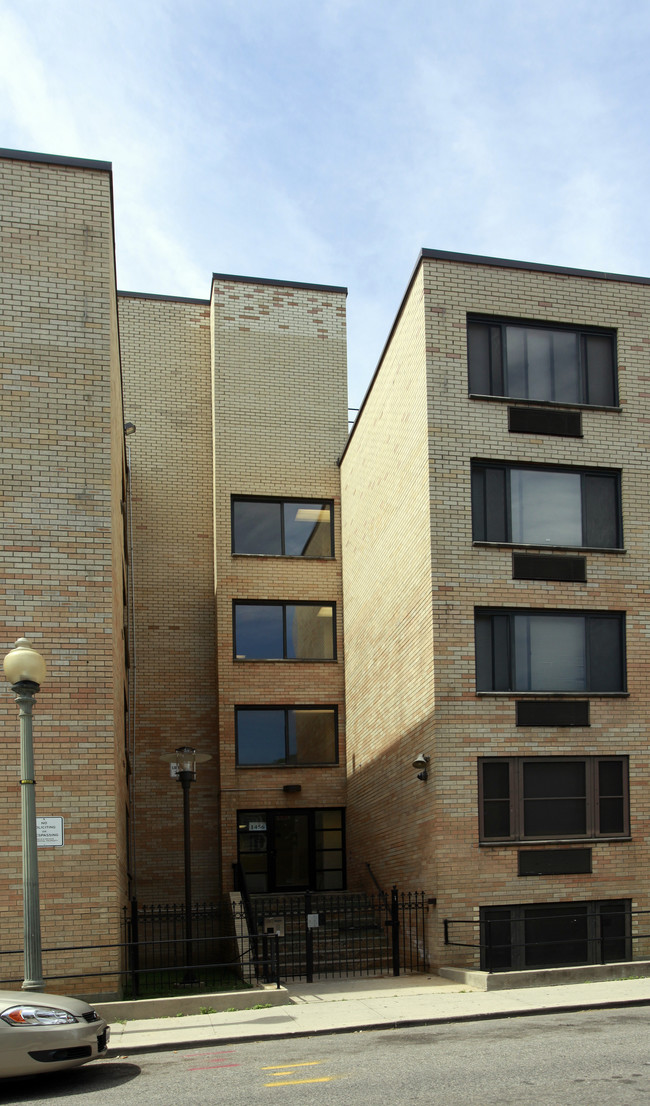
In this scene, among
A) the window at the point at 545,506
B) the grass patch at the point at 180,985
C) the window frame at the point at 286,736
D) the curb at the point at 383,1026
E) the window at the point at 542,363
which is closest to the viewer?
the curb at the point at 383,1026

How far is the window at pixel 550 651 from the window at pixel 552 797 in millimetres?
1210

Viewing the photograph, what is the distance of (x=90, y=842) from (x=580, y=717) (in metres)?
7.99

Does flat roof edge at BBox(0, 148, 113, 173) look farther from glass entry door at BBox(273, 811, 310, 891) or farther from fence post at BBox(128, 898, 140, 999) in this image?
glass entry door at BBox(273, 811, 310, 891)

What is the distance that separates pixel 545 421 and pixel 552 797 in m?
6.29

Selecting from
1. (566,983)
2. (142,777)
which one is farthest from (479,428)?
(142,777)

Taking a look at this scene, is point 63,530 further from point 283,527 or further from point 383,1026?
point 283,527

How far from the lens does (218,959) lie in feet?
65.1

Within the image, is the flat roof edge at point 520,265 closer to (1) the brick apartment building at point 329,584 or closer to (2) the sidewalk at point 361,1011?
(1) the brick apartment building at point 329,584

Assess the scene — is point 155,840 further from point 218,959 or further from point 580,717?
point 580,717

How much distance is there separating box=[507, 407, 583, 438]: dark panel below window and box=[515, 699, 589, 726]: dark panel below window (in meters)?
4.56

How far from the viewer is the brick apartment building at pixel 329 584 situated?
14.6m

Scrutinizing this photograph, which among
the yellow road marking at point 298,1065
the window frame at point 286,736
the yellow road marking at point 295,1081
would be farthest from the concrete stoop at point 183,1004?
the window frame at point 286,736

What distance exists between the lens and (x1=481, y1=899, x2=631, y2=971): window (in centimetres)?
1582

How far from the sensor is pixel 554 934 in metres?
16.1
